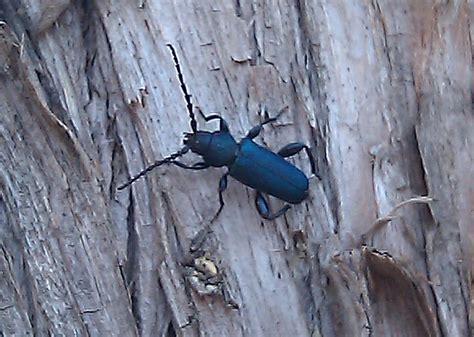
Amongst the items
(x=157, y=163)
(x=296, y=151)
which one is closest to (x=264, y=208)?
(x=296, y=151)

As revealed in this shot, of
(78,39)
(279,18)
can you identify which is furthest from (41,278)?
(279,18)

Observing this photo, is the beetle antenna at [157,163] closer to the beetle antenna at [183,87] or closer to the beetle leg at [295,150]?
the beetle antenna at [183,87]

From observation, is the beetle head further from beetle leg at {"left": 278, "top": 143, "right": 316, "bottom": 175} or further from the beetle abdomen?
beetle leg at {"left": 278, "top": 143, "right": 316, "bottom": 175}

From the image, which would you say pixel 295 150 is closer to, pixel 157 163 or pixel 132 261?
pixel 157 163

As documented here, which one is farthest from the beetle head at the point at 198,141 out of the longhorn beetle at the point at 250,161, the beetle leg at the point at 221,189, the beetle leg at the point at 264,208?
the beetle leg at the point at 264,208

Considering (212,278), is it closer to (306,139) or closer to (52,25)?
(306,139)

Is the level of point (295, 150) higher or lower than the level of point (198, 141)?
lower
